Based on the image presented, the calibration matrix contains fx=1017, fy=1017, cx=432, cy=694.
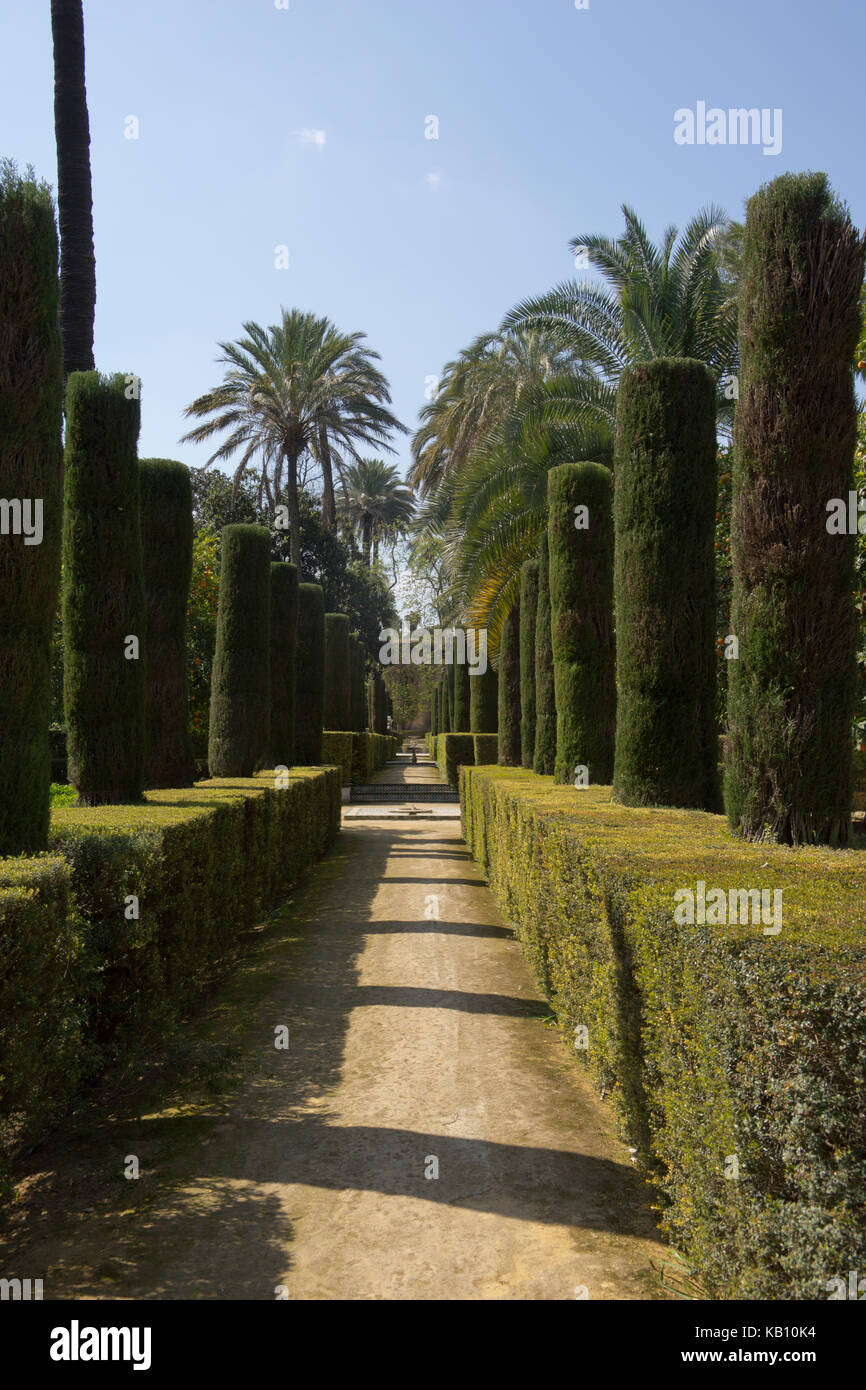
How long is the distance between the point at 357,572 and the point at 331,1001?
43971 millimetres

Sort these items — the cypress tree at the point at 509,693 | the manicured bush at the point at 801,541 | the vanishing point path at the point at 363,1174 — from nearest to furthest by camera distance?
the vanishing point path at the point at 363,1174 < the manicured bush at the point at 801,541 < the cypress tree at the point at 509,693

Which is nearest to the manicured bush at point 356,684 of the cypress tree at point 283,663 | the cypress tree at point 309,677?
the cypress tree at point 309,677

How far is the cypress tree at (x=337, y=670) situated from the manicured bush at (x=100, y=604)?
21740 mm

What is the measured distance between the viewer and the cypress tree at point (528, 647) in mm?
16906

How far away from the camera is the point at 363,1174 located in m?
4.42

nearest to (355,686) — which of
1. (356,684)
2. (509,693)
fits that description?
(356,684)

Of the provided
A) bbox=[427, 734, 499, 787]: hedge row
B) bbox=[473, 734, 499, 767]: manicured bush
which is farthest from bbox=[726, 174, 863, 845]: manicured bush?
bbox=[473, 734, 499, 767]: manicured bush

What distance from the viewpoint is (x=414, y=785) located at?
103ft

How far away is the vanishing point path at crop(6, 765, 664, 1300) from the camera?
3557 millimetres

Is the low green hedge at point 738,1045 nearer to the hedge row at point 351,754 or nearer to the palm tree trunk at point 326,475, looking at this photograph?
the hedge row at point 351,754

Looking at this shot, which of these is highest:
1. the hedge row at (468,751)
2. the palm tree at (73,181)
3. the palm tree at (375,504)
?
the palm tree at (375,504)

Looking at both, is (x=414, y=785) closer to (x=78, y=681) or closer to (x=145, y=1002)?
(x=78, y=681)

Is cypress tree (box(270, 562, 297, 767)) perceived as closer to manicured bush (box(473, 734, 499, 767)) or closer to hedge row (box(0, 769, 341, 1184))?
manicured bush (box(473, 734, 499, 767))
